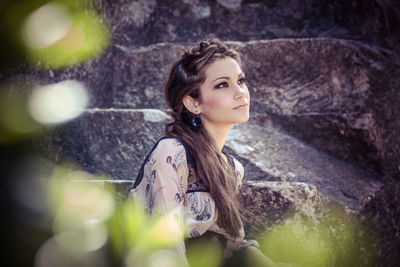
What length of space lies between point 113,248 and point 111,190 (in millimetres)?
492

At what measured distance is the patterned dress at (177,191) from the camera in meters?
1.98

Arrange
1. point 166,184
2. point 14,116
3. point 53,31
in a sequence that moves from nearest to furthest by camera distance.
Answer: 1. point 166,184
2. point 14,116
3. point 53,31

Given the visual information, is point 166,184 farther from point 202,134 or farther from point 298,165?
point 298,165

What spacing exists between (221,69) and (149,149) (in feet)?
3.84

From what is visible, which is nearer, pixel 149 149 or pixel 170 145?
pixel 170 145

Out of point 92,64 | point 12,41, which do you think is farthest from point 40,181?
point 92,64

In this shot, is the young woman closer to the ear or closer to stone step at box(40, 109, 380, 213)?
the ear

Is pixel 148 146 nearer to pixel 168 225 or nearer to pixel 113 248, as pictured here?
pixel 113 248

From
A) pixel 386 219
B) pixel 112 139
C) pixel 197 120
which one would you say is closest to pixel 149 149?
pixel 112 139

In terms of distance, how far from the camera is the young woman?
2039mm

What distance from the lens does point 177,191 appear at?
6.61 feet

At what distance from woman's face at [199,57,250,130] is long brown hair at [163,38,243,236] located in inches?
1.6

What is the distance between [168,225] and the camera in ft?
6.32

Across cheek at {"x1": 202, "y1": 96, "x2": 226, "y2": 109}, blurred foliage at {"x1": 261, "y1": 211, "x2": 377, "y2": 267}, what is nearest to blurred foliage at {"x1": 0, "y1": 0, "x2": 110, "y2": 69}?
cheek at {"x1": 202, "y1": 96, "x2": 226, "y2": 109}
